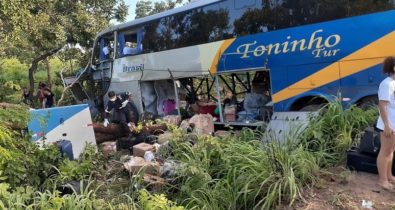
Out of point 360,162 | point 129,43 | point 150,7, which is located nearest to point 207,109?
point 129,43

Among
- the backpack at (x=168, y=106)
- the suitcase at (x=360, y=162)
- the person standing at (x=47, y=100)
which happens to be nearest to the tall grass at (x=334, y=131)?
the suitcase at (x=360, y=162)

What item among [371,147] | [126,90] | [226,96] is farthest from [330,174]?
[126,90]

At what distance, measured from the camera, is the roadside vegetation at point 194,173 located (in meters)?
3.85

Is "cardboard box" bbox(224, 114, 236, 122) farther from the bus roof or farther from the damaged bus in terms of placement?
the bus roof

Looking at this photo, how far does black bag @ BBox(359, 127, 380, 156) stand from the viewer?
4530 mm

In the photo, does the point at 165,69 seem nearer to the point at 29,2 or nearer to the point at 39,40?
the point at 29,2

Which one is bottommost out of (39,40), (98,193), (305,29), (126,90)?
(98,193)

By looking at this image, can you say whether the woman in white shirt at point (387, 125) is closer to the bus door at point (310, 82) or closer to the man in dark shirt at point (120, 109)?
the bus door at point (310, 82)

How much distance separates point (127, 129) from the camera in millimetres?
9570

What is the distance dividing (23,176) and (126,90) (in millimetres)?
7791

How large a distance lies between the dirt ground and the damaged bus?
9.07 ft

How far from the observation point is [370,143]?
4590 mm

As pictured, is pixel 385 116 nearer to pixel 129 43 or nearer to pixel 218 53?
pixel 218 53

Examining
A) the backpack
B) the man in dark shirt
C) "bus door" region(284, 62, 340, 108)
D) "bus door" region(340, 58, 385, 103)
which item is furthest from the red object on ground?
"bus door" region(340, 58, 385, 103)
